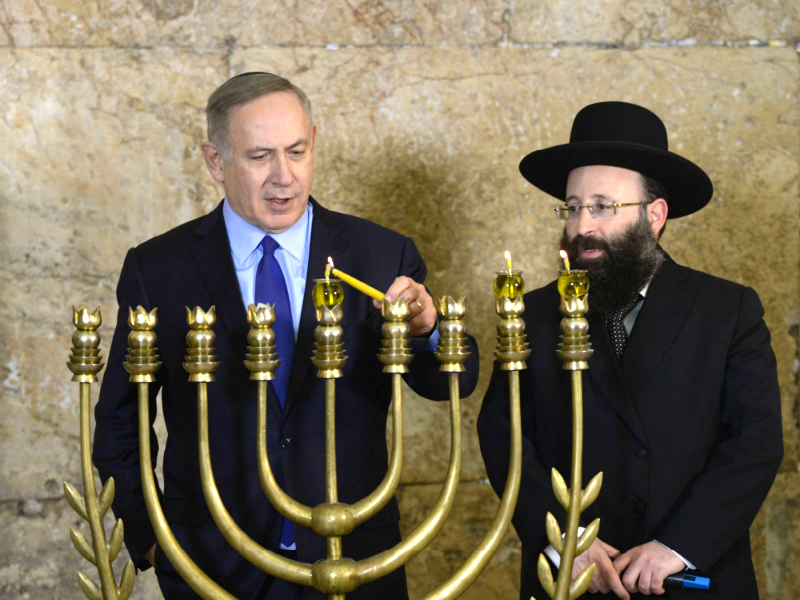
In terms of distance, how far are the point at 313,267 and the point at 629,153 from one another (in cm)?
77

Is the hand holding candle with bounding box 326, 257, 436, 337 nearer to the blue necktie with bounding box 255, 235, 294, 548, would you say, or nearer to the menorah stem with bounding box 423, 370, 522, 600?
the menorah stem with bounding box 423, 370, 522, 600

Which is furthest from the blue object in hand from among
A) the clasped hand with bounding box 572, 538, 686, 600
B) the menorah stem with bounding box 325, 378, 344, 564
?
the menorah stem with bounding box 325, 378, 344, 564

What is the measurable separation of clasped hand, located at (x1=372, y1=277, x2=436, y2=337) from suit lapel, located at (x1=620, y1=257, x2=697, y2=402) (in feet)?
1.72

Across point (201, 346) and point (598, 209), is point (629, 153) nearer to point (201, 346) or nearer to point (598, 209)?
point (598, 209)

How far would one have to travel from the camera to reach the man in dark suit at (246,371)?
167cm

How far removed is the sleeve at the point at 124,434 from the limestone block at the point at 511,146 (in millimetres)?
949

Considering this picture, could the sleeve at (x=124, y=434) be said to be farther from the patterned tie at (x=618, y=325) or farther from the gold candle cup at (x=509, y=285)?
the patterned tie at (x=618, y=325)

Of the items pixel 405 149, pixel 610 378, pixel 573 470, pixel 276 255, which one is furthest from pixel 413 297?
pixel 405 149

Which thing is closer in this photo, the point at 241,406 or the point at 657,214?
the point at 241,406

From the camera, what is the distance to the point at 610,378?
1.79m

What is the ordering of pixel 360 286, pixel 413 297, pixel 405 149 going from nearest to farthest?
pixel 360 286 → pixel 413 297 → pixel 405 149

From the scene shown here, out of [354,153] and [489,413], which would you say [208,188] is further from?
[489,413]

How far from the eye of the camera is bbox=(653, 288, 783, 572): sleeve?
163 cm

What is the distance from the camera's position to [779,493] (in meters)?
2.79
